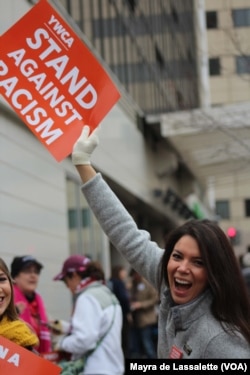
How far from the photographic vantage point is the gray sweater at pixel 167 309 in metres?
2.94

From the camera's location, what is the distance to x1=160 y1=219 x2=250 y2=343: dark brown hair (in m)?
3.04

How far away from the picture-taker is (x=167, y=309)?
130 inches

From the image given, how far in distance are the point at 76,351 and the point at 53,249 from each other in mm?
5333

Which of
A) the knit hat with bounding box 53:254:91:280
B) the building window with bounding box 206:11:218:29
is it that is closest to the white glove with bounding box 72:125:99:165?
the knit hat with bounding box 53:254:91:280

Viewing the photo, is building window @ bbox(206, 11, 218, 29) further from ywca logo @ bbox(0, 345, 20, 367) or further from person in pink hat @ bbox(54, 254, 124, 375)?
ywca logo @ bbox(0, 345, 20, 367)

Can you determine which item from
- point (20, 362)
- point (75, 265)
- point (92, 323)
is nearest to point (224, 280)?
point (20, 362)

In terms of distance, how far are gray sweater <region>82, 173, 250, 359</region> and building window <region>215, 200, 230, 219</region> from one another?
175 ft

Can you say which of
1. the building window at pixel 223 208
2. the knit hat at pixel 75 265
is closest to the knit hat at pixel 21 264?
the knit hat at pixel 75 265

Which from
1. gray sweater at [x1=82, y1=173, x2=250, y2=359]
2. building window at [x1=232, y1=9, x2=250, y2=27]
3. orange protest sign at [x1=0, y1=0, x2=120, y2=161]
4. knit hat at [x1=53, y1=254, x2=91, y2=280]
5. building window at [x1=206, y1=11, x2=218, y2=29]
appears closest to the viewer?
gray sweater at [x1=82, y1=173, x2=250, y2=359]

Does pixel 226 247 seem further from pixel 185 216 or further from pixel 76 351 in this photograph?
pixel 185 216

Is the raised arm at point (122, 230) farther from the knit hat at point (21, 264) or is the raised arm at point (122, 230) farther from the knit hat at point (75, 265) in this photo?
the knit hat at point (75, 265)

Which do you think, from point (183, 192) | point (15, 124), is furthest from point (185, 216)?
point (15, 124)

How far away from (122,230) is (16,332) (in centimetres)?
67

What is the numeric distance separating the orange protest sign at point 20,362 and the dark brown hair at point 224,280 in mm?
796
